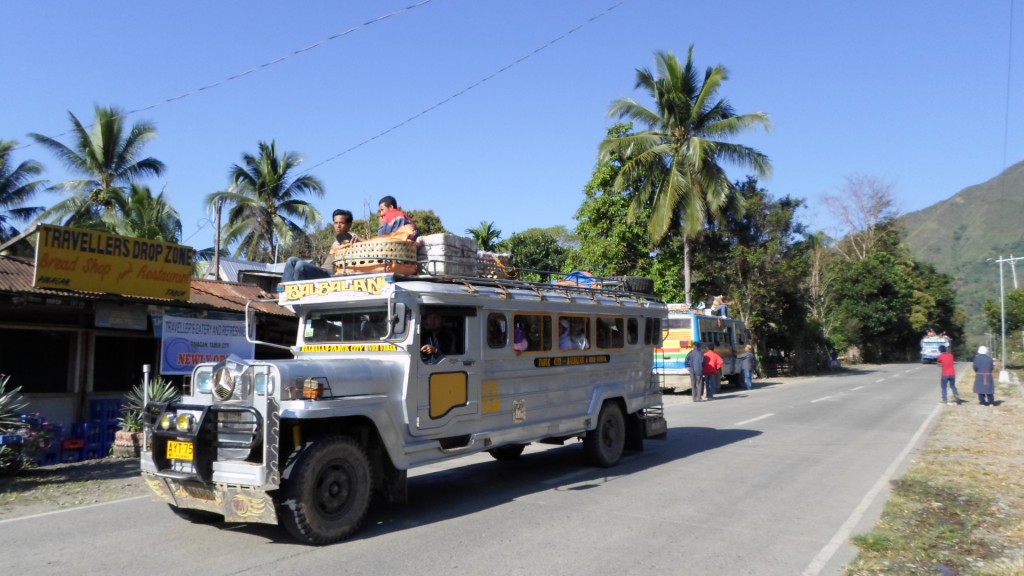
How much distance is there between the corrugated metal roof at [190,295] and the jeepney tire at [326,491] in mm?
2619

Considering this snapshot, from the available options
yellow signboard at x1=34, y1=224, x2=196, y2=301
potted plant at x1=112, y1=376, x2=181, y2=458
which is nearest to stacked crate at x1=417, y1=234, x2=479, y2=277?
potted plant at x1=112, y1=376, x2=181, y2=458

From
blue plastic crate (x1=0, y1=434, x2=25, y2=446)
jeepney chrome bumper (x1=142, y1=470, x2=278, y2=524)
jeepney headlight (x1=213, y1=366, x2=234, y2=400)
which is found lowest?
jeepney chrome bumper (x1=142, y1=470, x2=278, y2=524)

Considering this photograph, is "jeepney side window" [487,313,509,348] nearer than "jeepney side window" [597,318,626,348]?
Yes

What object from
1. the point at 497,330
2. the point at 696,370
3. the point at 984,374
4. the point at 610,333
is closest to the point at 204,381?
the point at 497,330

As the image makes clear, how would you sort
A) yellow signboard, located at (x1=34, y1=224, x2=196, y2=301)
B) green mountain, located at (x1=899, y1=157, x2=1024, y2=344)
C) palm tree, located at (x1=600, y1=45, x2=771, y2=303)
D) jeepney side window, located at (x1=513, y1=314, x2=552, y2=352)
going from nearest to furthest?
jeepney side window, located at (x1=513, y1=314, x2=552, y2=352) < yellow signboard, located at (x1=34, y1=224, x2=196, y2=301) < palm tree, located at (x1=600, y1=45, x2=771, y2=303) < green mountain, located at (x1=899, y1=157, x2=1024, y2=344)

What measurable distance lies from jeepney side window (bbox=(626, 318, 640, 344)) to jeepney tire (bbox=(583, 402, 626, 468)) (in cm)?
100

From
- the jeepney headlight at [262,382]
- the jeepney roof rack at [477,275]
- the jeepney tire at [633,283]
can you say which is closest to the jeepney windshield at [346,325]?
the jeepney roof rack at [477,275]

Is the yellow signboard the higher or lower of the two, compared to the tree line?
lower

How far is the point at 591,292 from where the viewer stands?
993 centimetres

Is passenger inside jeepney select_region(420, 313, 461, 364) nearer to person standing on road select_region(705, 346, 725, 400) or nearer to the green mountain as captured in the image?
person standing on road select_region(705, 346, 725, 400)

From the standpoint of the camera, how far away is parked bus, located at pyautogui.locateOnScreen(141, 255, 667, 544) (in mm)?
6059

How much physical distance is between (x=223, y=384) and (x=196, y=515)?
1.58 meters

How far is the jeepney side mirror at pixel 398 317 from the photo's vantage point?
271 inches

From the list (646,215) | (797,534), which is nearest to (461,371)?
(797,534)
